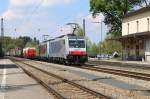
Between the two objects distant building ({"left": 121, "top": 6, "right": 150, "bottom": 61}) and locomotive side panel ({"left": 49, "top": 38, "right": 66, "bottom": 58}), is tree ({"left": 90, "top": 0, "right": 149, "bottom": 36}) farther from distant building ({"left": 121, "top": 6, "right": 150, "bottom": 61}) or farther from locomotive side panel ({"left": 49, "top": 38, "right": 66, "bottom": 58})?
locomotive side panel ({"left": 49, "top": 38, "right": 66, "bottom": 58})

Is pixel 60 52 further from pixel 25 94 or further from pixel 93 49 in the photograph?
pixel 93 49

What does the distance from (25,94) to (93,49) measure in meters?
115

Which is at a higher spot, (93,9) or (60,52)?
(93,9)

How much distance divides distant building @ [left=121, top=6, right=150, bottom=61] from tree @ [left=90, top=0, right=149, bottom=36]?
38.2 feet

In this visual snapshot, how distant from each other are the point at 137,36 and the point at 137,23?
6.52 m

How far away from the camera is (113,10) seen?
8262cm

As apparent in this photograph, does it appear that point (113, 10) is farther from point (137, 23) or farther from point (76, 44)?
point (76, 44)

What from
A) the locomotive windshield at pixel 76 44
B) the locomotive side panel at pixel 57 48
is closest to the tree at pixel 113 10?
the locomotive side panel at pixel 57 48

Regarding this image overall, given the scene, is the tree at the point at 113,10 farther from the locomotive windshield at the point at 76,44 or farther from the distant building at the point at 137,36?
the locomotive windshield at the point at 76,44

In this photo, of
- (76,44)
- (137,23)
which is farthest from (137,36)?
(76,44)

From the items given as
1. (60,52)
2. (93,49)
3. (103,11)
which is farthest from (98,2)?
(93,49)

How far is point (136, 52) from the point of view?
62125 millimetres

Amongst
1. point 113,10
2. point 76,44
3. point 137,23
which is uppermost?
point 113,10

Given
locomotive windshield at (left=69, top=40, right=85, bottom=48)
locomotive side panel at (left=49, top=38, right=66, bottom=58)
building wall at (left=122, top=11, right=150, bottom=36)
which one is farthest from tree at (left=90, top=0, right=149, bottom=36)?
locomotive windshield at (left=69, top=40, right=85, bottom=48)
